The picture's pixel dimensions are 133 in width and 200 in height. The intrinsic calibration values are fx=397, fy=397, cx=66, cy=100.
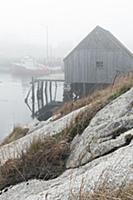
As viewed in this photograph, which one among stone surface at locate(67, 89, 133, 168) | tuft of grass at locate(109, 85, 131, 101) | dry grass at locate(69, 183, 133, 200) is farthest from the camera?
tuft of grass at locate(109, 85, 131, 101)

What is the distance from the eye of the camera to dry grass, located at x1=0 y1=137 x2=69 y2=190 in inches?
176

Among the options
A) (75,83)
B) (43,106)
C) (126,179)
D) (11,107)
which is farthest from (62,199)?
(11,107)

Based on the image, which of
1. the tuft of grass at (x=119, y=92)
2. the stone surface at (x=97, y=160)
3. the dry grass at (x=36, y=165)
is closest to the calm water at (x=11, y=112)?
the tuft of grass at (x=119, y=92)

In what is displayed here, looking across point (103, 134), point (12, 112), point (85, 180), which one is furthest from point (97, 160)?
point (12, 112)

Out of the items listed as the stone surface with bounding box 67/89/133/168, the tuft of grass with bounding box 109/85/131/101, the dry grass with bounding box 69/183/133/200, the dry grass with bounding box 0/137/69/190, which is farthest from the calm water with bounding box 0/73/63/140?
the dry grass with bounding box 69/183/133/200

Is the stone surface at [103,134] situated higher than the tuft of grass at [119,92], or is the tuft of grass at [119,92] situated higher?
the tuft of grass at [119,92]

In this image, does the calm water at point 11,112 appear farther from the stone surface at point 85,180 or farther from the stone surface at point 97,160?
the stone surface at point 85,180

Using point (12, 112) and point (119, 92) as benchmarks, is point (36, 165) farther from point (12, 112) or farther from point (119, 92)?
point (12, 112)

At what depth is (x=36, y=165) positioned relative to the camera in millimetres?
4520

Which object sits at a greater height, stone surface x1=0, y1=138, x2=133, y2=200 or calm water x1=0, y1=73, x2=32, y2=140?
stone surface x1=0, y1=138, x2=133, y2=200

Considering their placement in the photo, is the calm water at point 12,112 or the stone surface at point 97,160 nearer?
the stone surface at point 97,160

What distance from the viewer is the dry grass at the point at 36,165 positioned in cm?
446

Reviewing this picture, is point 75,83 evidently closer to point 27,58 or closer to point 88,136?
point 88,136

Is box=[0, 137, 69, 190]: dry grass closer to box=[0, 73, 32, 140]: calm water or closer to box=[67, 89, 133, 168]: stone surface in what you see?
box=[67, 89, 133, 168]: stone surface
